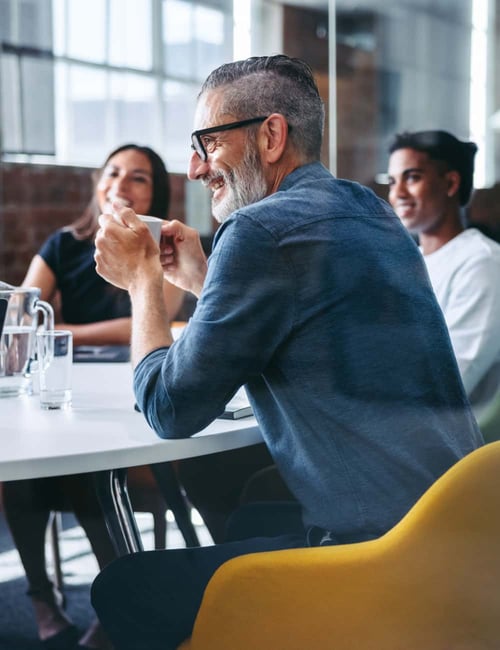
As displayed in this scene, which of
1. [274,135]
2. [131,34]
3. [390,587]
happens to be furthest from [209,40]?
[131,34]

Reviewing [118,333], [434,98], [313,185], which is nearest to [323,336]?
[313,185]

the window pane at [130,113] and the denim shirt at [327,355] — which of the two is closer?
the denim shirt at [327,355]

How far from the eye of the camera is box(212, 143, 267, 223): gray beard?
1305mm

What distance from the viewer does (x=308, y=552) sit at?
108cm

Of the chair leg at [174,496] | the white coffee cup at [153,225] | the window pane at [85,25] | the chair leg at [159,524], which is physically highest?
the window pane at [85,25]

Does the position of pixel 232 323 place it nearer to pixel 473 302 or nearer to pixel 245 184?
pixel 245 184

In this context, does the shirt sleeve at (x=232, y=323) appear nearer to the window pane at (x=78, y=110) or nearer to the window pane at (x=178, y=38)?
the window pane at (x=178, y=38)

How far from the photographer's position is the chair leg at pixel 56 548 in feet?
7.24

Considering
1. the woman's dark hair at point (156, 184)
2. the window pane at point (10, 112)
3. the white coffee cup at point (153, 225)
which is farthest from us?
the window pane at point (10, 112)

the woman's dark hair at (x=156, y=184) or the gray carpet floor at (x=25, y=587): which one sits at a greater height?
the woman's dark hair at (x=156, y=184)

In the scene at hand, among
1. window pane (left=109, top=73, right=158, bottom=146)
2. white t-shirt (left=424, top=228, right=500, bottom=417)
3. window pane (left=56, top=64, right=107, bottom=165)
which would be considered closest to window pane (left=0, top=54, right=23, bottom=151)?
window pane (left=56, top=64, right=107, bottom=165)

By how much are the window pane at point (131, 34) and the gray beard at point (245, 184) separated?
1508 mm

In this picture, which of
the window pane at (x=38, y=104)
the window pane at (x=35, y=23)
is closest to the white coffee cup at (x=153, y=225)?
the window pane at (x=38, y=104)

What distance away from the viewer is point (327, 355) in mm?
1125
